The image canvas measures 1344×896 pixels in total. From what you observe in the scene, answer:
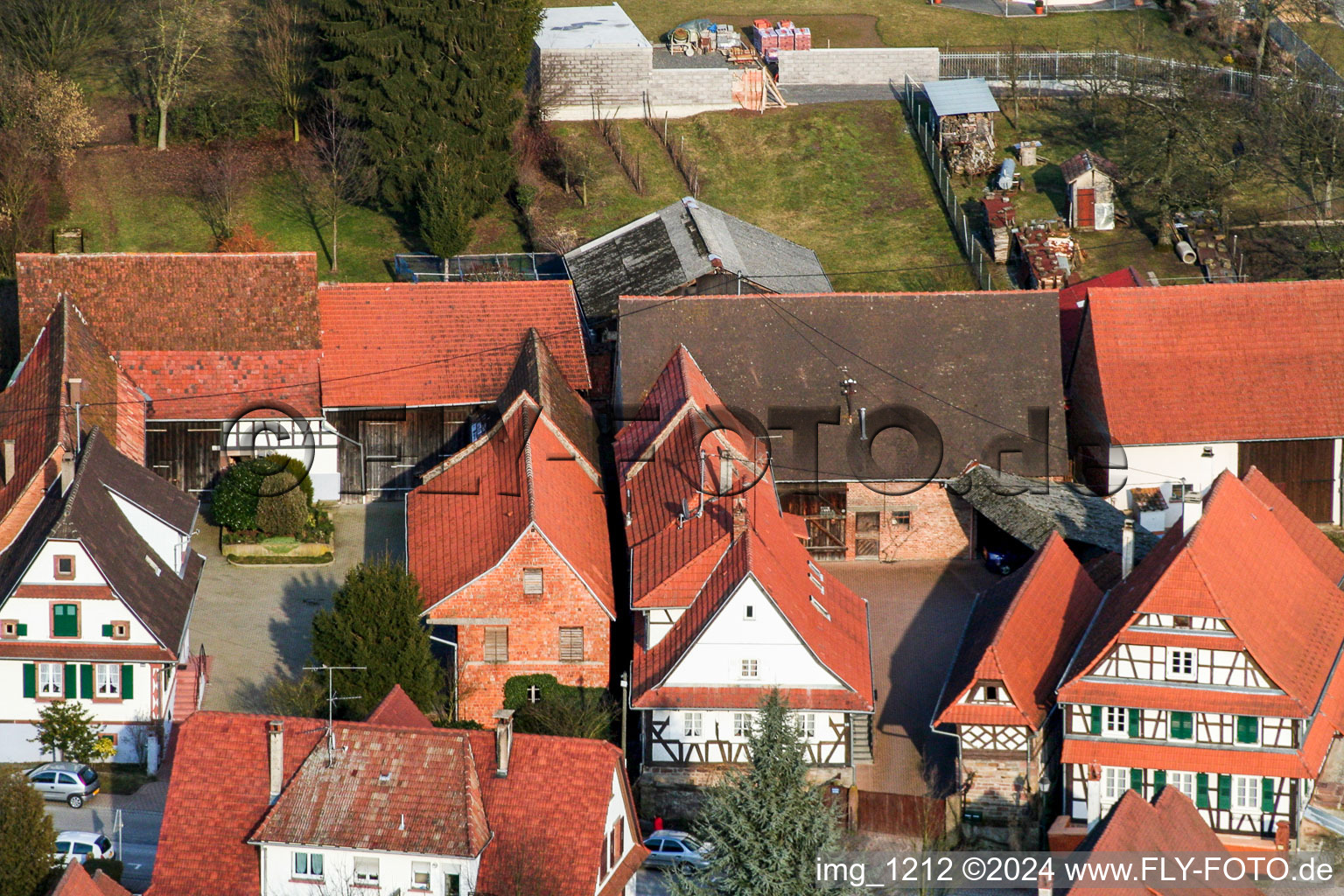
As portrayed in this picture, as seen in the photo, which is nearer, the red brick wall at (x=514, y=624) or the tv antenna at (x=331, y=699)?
the tv antenna at (x=331, y=699)

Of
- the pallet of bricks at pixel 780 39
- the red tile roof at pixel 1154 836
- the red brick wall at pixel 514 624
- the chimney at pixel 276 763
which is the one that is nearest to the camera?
the red tile roof at pixel 1154 836

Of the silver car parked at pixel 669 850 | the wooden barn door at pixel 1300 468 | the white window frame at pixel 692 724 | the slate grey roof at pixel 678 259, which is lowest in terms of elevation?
the silver car parked at pixel 669 850

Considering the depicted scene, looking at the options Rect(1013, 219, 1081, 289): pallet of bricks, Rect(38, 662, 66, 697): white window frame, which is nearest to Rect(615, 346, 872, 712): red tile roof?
Rect(38, 662, 66, 697): white window frame

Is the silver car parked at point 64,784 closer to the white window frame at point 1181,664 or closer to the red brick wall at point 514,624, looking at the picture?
the red brick wall at point 514,624

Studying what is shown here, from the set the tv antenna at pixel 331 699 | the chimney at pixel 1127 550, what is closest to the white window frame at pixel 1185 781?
the chimney at pixel 1127 550

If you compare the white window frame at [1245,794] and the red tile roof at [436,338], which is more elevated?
the red tile roof at [436,338]

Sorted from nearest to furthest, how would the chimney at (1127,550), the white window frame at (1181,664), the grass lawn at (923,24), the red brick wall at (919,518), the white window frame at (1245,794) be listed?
the white window frame at (1245,794)
the white window frame at (1181,664)
the chimney at (1127,550)
the red brick wall at (919,518)
the grass lawn at (923,24)

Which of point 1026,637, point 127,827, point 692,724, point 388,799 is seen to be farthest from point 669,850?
point 127,827
